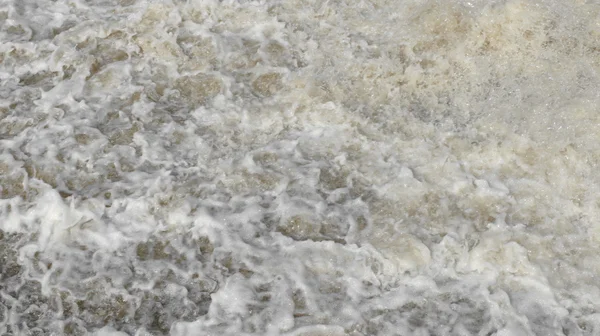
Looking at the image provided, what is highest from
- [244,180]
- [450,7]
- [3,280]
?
[450,7]

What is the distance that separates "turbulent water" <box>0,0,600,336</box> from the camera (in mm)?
3512

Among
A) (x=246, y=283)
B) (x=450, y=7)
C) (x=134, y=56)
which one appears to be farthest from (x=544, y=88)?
(x=134, y=56)

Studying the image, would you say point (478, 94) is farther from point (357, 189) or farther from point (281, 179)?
point (281, 179)

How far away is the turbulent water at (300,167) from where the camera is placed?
351cm

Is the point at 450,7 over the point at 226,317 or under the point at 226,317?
over

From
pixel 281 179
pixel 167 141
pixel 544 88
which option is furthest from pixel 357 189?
pixel 544 88

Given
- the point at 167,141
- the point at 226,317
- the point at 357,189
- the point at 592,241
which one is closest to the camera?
the point at 226,317

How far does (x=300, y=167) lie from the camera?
13.8 feet

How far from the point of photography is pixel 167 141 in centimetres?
435

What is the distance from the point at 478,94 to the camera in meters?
4.62

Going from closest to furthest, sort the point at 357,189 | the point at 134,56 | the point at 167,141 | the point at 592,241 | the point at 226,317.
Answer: the point at 226,317, the point at 592,241, the point at 357,189, the point at 167,141, the point at 134,56

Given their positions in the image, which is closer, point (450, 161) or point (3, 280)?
point (3, 280)

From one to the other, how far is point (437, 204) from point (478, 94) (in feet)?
3.58

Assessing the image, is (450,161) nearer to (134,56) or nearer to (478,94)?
(478,94)
